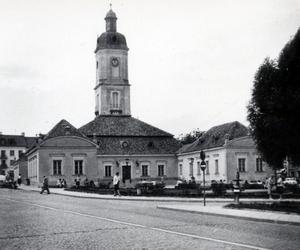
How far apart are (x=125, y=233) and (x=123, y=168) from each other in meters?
55.1

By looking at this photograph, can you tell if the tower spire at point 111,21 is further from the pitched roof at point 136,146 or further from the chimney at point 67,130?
the chimney at point 67,130

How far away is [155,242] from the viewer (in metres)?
11.5

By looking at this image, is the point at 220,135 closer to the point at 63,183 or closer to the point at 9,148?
the point at 63,183

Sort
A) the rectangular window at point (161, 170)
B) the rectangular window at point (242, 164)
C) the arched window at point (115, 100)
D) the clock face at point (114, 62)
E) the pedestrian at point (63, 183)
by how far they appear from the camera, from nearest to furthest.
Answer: the pedestrian at point (63, 183) < the rectangular window at point (242, 164) < the rectangular window at point (161, 170) < the arched window at point (115, 100) < the clock face at point (114, 62)

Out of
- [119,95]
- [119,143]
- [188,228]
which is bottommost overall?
[188,228]

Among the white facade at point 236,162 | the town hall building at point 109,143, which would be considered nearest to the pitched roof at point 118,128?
the town hall building at point 109,143

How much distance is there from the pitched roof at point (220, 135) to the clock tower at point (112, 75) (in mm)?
17925

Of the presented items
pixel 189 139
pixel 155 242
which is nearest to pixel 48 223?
pixel 155 242

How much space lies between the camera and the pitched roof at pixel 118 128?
6912cm

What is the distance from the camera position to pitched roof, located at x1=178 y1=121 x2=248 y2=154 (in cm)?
5981

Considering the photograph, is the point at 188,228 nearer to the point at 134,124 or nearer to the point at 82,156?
the point at 82,156

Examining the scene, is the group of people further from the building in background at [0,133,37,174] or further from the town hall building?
the building in background at [0,133,37,174]

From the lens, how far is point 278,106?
26.4 m

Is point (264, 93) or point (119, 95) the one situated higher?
point (119, 95)
